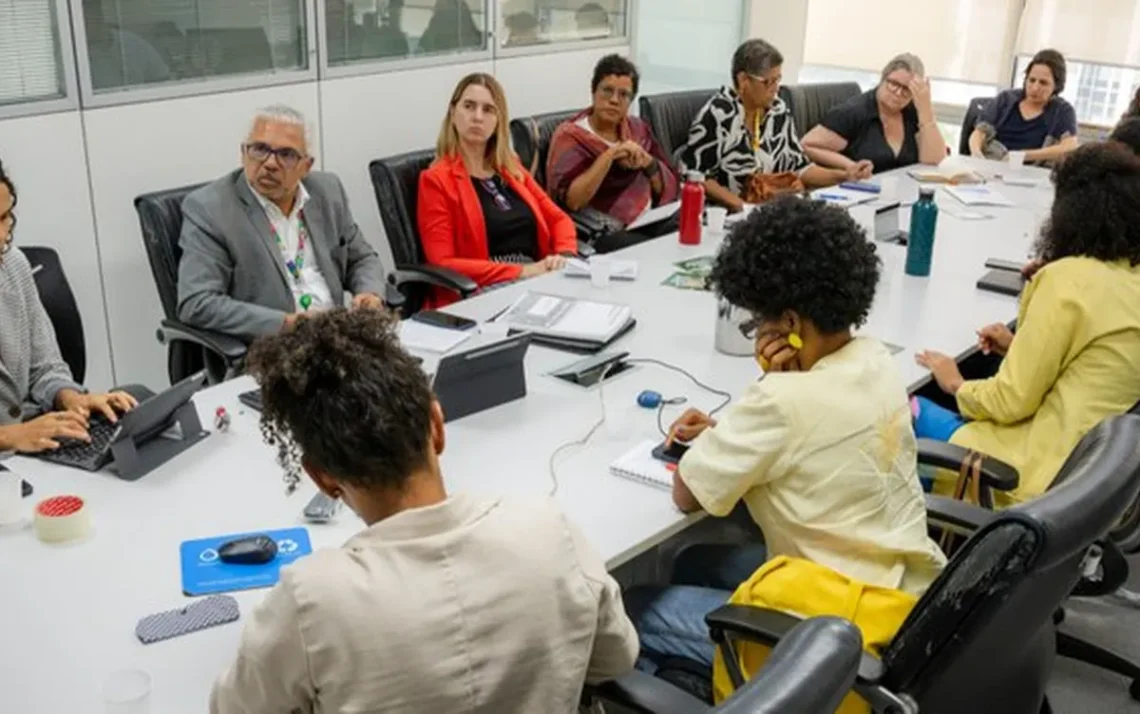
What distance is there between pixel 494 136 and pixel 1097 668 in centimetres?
231

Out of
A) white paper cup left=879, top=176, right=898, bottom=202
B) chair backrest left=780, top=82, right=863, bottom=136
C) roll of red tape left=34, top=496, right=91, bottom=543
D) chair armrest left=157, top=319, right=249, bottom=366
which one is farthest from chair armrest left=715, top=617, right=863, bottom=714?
chair backrest left=780, top=82, right=863, bottom=136

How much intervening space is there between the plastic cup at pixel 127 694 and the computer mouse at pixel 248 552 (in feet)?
1.00

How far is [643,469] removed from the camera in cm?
208

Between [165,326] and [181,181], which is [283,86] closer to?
[181,181]

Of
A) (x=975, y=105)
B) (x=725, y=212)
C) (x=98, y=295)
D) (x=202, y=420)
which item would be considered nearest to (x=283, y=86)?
(x=98, y=295)

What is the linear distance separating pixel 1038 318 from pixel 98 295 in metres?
2.74

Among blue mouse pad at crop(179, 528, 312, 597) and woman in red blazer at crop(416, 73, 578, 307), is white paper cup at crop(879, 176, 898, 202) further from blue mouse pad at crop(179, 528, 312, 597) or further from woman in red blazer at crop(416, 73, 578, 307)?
blue mouse pad at crop(179, 528, 312, 597)

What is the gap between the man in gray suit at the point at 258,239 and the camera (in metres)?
2.91

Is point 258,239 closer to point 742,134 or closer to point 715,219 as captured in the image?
point 715,219

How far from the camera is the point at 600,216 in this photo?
4.23 metres

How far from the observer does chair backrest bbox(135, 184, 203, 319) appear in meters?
2.96

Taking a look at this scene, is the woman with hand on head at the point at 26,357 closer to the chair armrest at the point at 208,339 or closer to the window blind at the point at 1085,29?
the chair armrest at the point at 208,339

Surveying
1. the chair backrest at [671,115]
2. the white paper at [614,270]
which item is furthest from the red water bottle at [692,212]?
the chair backrest at [671,115]

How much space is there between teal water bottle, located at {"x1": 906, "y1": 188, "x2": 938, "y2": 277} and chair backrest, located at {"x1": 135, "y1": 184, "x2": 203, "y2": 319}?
208 centimetres
